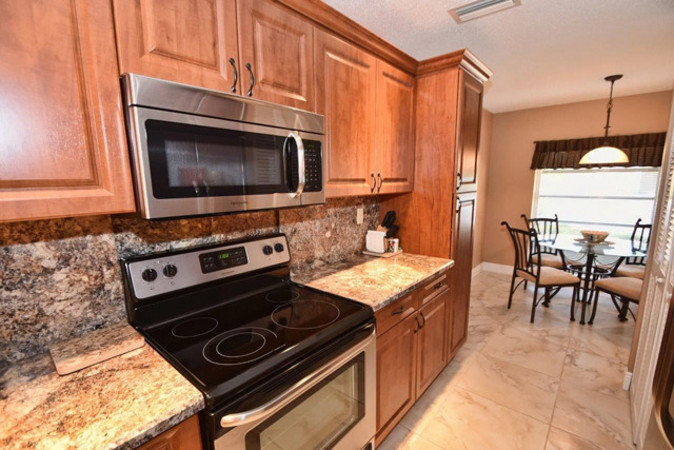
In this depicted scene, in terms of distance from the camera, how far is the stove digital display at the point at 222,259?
132 cm

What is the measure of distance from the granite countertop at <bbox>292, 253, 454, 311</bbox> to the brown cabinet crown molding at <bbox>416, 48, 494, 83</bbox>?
50.6 inches

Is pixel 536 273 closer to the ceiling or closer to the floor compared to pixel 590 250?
closer to the floor

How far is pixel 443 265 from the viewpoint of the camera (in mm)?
1982

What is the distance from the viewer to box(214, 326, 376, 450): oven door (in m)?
0.87

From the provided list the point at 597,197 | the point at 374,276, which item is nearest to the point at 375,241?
the point at 374,276

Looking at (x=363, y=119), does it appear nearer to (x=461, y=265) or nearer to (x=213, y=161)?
(x=213, y=161)

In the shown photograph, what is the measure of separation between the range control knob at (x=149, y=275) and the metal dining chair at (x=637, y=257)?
4196 millimetres

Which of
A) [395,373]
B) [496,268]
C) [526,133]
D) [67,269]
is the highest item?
[526,133]

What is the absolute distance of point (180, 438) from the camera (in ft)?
2.55

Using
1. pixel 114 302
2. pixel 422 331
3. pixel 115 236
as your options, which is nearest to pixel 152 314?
pixel 114 302

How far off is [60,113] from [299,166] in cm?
72

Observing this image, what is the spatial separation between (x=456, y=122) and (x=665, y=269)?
1346 mm

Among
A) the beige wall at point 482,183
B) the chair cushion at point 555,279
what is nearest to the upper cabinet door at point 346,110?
the chair cushion at point 555,279

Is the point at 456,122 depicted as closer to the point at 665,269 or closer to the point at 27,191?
the point at 665,269
